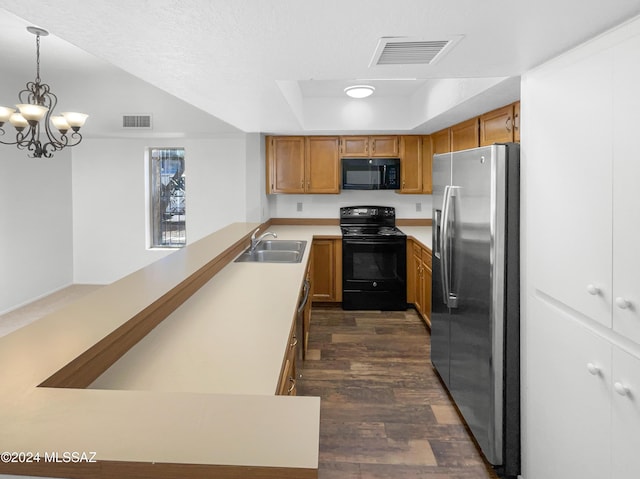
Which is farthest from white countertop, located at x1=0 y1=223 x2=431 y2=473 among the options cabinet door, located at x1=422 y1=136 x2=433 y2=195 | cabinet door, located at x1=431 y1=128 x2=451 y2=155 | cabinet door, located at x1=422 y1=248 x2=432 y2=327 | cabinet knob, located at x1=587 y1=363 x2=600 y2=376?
cabinet door, located at x1=422 y1=136 x2=433 y2=195

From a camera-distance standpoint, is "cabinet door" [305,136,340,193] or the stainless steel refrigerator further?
"cabinet door" [305,136,340,193]

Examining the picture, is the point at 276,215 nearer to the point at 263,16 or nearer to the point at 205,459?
the point at 263,16

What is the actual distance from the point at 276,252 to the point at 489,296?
229 centimetres

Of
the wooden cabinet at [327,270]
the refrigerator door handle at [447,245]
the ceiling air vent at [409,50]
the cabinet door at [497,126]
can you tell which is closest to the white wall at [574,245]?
the ceiling air vent at [409,50]

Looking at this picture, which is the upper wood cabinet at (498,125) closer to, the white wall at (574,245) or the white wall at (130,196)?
the white wall at (574,245)

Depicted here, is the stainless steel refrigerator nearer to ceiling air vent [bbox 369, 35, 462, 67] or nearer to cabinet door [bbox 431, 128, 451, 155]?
ceiling air vent [bbox 369, 35, 462, 67]

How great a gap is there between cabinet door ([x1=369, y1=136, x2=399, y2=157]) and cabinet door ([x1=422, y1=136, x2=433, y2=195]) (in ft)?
1.09

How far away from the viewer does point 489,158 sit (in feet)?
7.31

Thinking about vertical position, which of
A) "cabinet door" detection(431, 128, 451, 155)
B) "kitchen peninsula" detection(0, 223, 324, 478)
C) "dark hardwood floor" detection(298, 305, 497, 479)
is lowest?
"dark hardwood floor" detection(298, 305, 497, 479)

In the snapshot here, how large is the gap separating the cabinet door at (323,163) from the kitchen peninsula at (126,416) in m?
3.99

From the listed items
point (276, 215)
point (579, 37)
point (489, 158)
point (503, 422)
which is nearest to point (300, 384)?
point (503, 422)

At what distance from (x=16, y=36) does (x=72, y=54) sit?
Answer: 0.47 meters

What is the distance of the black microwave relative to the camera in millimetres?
5375

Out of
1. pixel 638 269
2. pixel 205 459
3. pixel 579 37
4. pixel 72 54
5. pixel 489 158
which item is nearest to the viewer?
pixel 205 459
